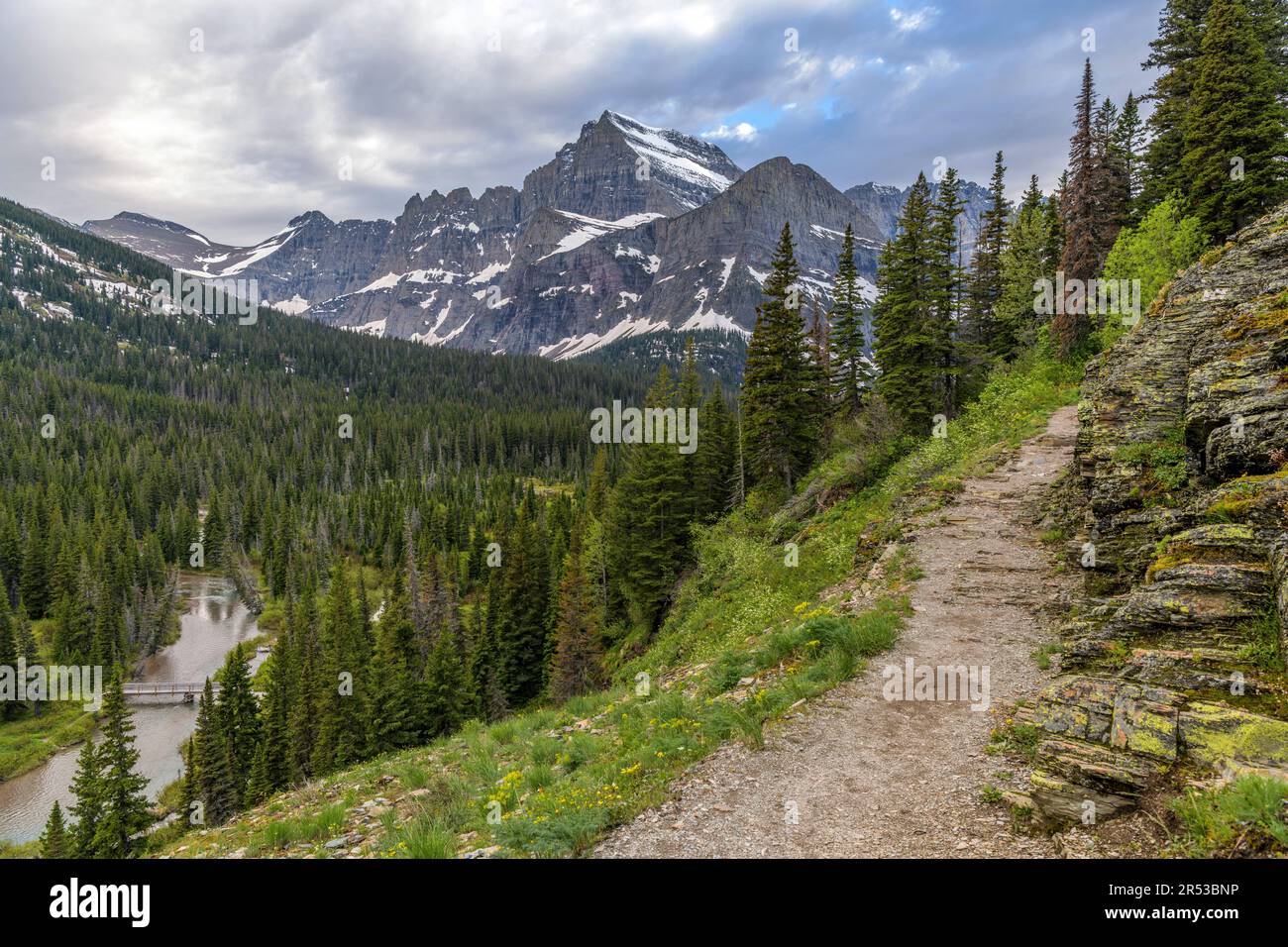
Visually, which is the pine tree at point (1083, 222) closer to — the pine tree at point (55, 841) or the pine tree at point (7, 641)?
the pine tree at point (55, 841)

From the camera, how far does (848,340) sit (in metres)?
42.0

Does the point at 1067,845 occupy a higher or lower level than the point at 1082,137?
lower

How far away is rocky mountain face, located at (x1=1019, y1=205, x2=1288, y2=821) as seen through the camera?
6066 millimetres

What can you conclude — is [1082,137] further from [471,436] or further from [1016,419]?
[471,436]

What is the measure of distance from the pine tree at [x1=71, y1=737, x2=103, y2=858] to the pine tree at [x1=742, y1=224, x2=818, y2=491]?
131ft

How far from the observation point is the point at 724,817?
7.24 m

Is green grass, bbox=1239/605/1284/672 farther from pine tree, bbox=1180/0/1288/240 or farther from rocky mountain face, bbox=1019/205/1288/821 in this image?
pine tree, bbox=1180/0/1288/240

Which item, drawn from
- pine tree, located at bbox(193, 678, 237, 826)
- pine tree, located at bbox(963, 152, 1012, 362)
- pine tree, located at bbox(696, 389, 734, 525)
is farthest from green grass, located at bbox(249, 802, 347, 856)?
pine tree, located at bbox(963, 152, 1012, 362)

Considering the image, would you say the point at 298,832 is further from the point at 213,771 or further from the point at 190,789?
the point at 190,789

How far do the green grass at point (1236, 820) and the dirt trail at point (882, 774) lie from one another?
1291 millimetres
